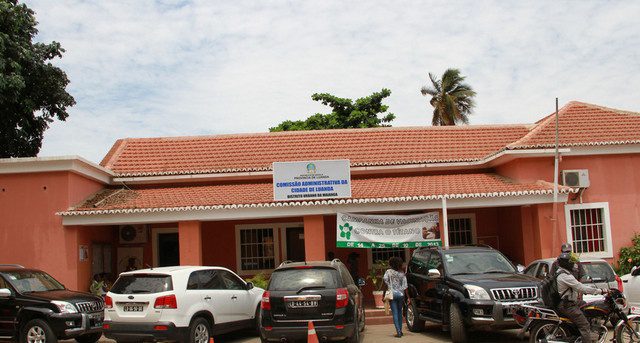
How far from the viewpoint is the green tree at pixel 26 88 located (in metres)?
20.5

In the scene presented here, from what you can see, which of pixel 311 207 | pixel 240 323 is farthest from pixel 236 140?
pixel 240 323

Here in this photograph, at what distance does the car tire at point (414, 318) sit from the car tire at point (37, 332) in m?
7.07

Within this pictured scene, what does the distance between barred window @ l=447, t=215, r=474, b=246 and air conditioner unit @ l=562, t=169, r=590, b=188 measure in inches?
134

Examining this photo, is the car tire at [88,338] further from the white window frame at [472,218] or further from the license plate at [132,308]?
the white window frame at [472,218]

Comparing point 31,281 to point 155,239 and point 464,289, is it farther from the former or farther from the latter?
point 464,289

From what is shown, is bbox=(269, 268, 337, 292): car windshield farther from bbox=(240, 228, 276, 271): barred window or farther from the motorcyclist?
bbox=(240, 228, 276, 271): barred window

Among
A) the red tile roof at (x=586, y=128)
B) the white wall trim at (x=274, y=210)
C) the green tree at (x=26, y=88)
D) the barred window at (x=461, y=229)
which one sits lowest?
the barred window at (x=461, y=229)

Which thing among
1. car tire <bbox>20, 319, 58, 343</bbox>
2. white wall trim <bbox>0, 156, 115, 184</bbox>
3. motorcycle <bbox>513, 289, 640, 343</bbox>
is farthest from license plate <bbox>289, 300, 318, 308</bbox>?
white wall trim <bbox>0, 156, 115, 184</bbox>

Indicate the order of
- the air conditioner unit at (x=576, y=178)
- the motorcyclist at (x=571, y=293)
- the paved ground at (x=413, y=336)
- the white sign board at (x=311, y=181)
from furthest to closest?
1. the air conditioner unit at (x=576, y=178)
2. the white sign board at (x=311, y=181)
3. the paved ground at (x=413, y=336)
4. the motorcyclist at (x=571, y=293)

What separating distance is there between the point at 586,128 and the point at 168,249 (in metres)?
13.7

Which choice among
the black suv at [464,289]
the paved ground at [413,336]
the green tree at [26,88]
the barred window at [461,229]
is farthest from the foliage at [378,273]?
the green tree at [26,88]

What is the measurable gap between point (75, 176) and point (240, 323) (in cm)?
762

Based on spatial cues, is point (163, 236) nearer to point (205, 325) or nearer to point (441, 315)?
point (205, 325)

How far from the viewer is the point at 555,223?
56.3 feet
